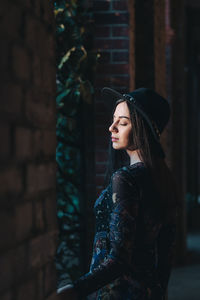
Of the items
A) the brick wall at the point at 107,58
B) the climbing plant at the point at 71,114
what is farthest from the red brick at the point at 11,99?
the brick wall at the point at 107,58

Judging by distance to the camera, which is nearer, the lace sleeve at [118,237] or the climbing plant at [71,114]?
the lace sleeve at [118,237]

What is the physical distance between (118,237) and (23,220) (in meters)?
0.60

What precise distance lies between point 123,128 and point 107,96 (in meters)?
0.38

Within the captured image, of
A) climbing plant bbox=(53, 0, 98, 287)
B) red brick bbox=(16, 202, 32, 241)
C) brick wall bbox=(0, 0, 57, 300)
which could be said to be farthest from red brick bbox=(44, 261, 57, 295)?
climbing plant bbox=(53, 0, 98, 287)

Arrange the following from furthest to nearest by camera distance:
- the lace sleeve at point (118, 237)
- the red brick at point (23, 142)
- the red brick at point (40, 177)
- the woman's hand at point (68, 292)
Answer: the lace sleeve at point (118, 237) < the woman's hand at point (68, 292) < the red brick at point (40, 177) < the red brick at point (23, 142)

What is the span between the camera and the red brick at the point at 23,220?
135cm

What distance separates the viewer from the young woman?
6.24 ft

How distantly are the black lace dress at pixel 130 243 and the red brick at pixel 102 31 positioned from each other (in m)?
2.14

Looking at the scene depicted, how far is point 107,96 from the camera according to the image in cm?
260

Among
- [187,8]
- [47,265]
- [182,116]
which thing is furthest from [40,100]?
[187,8]

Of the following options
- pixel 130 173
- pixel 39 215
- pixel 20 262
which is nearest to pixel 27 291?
pixel 20 262

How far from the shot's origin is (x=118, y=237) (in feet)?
6.30

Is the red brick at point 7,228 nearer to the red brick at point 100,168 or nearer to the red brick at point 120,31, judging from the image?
the red brick at point 100,168

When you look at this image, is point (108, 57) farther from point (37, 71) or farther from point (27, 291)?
point (27, 291)
